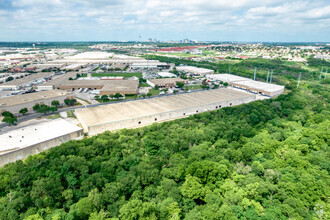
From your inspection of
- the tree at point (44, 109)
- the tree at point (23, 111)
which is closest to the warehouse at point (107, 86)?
the tree at point (44, 109)

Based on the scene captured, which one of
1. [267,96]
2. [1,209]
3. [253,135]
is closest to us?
[1,209]

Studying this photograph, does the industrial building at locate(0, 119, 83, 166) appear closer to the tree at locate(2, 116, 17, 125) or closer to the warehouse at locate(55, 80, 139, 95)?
the tree at locate(2, 116, 17, 125)

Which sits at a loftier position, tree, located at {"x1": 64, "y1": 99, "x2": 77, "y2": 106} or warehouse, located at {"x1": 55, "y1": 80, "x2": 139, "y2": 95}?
warehouse, located at {"x1": 55, "y1": 80, "x2": 139, "y2": 95}

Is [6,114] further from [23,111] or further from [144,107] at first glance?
[144,107]

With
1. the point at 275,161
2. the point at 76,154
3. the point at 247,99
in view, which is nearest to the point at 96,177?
the point at 76,154

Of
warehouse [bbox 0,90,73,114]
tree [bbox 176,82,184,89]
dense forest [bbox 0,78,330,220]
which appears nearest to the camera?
dense forest [bbox 0,78,330,220]

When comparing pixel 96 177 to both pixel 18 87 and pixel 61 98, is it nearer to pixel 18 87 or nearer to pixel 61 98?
pixel 61 98

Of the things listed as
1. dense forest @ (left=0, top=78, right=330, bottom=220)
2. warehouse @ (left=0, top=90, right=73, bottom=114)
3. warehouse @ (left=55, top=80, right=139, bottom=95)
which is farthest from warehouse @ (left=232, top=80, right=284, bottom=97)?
warehouse @ (left=0, top=90, right=73, bottom=114)
